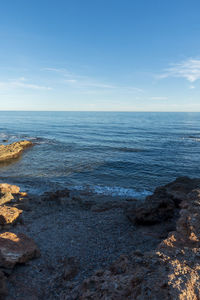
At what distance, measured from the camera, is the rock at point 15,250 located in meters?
7.26

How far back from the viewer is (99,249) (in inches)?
360

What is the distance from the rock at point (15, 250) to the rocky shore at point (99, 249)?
0.04 metres

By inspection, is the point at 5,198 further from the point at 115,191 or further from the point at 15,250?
the point at 115,191

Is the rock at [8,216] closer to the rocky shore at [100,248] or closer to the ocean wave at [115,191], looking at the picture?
the rocky shore at [100,248]

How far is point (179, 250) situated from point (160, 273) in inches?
55.6

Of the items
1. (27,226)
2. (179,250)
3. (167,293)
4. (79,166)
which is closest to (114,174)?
(79,166)

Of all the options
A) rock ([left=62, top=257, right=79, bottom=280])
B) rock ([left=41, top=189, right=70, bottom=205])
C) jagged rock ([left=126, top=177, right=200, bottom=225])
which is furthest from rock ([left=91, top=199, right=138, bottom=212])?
rock ([left=62, top=257, right=79, bottom=280])

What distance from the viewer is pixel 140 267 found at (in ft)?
17.3

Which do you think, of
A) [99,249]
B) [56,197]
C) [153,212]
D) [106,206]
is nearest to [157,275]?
[99,249]

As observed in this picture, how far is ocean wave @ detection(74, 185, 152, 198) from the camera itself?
18.7 m

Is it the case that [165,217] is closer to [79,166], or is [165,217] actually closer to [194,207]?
[194,207]

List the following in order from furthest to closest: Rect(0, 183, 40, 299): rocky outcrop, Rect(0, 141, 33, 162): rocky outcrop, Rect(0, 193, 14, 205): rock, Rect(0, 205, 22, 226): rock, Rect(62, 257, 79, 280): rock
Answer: Rect(0, 141, 33, 162): rocky outcrop < Rect(0, 193, 14, 205): rock < Rect(0, 205, 22, 226): rock < Rect(62, 257, 79, 280): rock < Rect(0, 183, 40, 299): rocky outcrop

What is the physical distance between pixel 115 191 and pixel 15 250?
12.9 metres

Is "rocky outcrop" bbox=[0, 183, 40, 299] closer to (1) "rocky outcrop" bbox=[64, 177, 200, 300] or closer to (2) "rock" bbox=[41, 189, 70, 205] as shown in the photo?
(1) "rocky outcrop" bbox=[64, 177, 200, 300]
